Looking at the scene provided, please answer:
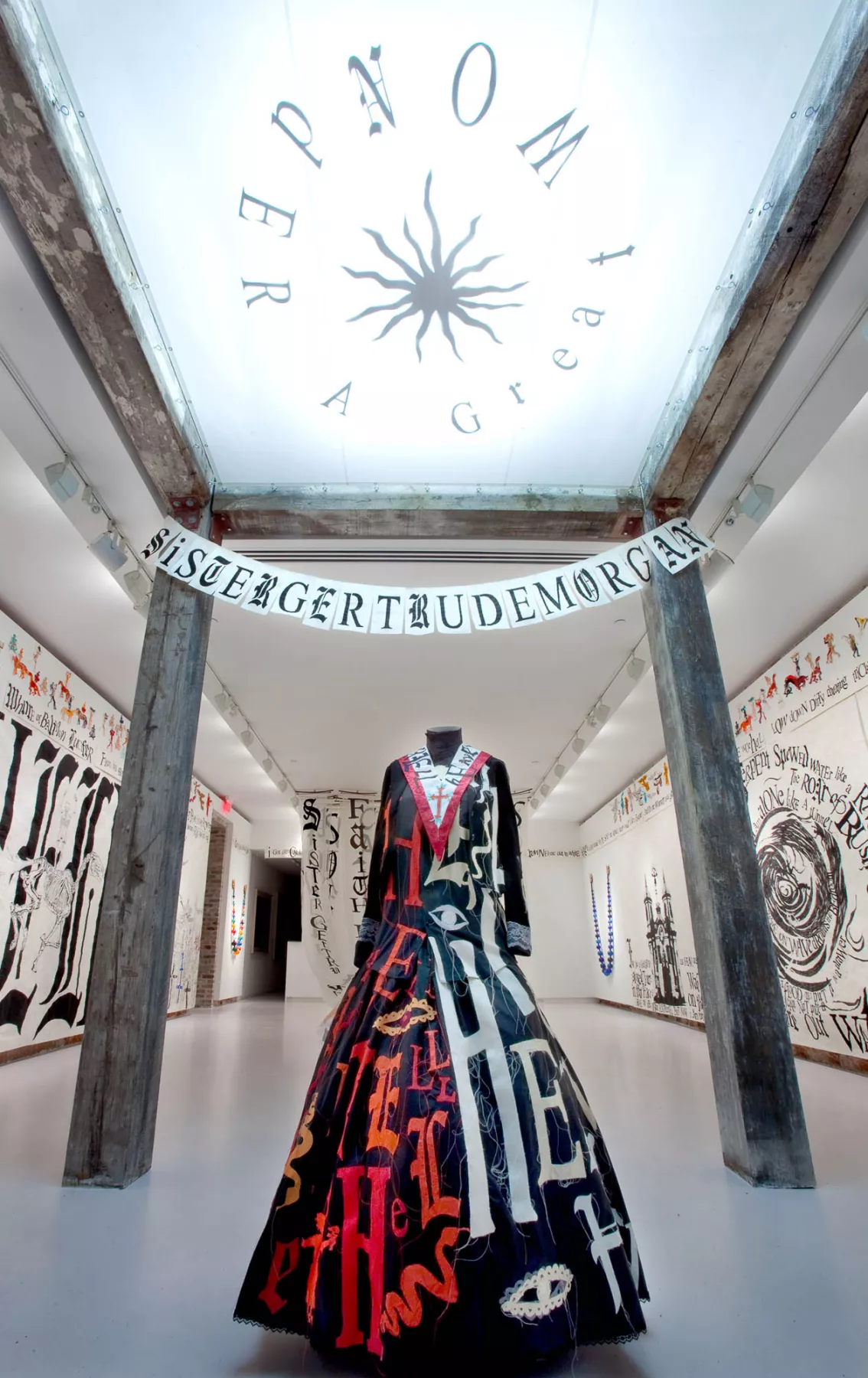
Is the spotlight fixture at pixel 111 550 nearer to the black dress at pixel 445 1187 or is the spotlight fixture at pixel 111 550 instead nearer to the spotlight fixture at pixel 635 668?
the black dress at pixel 445 1187

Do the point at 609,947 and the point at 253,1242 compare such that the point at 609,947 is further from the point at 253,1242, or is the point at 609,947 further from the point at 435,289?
the point at 435,289

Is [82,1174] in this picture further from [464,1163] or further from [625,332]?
[625,332]

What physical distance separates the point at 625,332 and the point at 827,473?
1.45 metres

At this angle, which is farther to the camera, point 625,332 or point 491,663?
point 491,663

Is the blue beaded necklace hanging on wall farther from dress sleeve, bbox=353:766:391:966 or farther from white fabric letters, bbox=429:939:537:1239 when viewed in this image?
white fabric letters, bbox=429:939:537:1239

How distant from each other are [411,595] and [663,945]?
644 cm

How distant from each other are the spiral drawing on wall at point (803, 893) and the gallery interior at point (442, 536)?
0.12 m

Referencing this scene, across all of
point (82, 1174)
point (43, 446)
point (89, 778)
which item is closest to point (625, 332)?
point (43, 446)

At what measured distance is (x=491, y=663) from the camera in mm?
5191

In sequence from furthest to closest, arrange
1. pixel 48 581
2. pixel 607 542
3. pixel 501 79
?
pixel 48 581, pixel 607 542, pixel 501 79

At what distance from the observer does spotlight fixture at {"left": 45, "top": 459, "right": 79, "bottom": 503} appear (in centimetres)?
297

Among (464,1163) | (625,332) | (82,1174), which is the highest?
(625,332)

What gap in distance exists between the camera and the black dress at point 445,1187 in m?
1.04

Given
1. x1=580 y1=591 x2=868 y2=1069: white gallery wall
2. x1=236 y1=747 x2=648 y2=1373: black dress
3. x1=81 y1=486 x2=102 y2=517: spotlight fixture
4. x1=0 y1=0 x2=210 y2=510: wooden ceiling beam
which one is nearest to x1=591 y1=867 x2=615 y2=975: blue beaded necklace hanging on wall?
x1=580 y1=591 x2=868 y2=1069: white gallery wall
